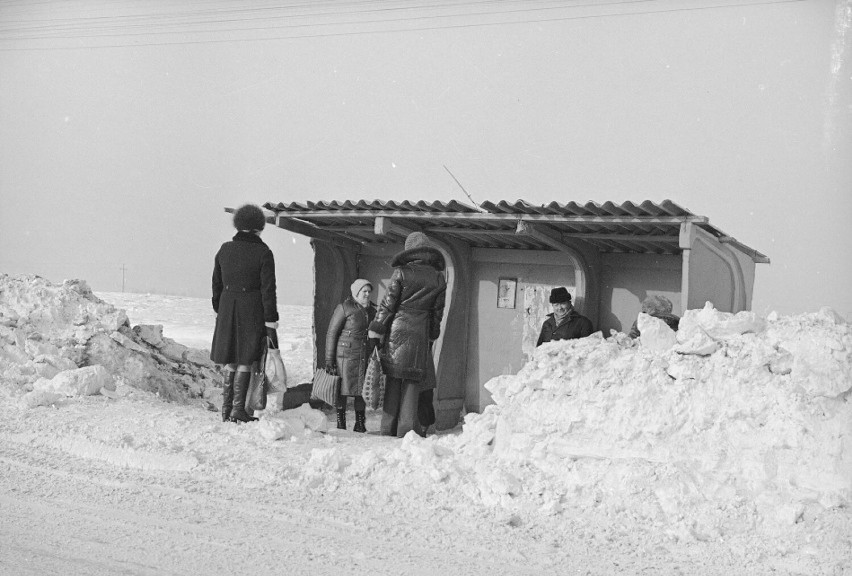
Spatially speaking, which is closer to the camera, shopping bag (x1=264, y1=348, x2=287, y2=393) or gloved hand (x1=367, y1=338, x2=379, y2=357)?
shopping bag (x1=264, y1=348, x2=287, y2=393)

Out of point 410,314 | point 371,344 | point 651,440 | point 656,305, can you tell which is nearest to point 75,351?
point 371,344

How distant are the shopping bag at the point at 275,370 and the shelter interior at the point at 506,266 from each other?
1885 millimetres

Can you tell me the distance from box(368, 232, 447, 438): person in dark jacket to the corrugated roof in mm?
660

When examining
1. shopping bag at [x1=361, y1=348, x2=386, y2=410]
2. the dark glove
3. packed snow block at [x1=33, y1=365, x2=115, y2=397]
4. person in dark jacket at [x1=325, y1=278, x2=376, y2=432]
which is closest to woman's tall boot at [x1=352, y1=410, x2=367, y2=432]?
person in dark jacket at [x1=325, y1=278, x2=376, y2=432]

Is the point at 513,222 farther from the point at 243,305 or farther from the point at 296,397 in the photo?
the point at 296,397

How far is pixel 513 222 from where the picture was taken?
7.63 m

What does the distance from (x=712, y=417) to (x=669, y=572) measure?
1501mm

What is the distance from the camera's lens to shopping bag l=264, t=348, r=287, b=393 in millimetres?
6805

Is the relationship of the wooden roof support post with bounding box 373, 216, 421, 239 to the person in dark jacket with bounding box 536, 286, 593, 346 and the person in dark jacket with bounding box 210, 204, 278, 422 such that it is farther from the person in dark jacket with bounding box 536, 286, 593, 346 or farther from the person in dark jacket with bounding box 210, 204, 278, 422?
the person in dark jacket with bounding box 536, 286, 593, 346

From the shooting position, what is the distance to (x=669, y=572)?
407 cm

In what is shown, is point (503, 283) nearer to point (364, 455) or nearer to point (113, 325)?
point (364, 455)

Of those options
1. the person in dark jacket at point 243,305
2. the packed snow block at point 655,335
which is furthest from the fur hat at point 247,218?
the packed snow block at point 655,335

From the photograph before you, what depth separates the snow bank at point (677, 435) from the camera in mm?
4758

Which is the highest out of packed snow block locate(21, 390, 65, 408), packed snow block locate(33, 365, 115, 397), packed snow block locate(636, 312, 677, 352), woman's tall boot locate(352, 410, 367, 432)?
packed snow block locate(636, 312, 677, 352)
